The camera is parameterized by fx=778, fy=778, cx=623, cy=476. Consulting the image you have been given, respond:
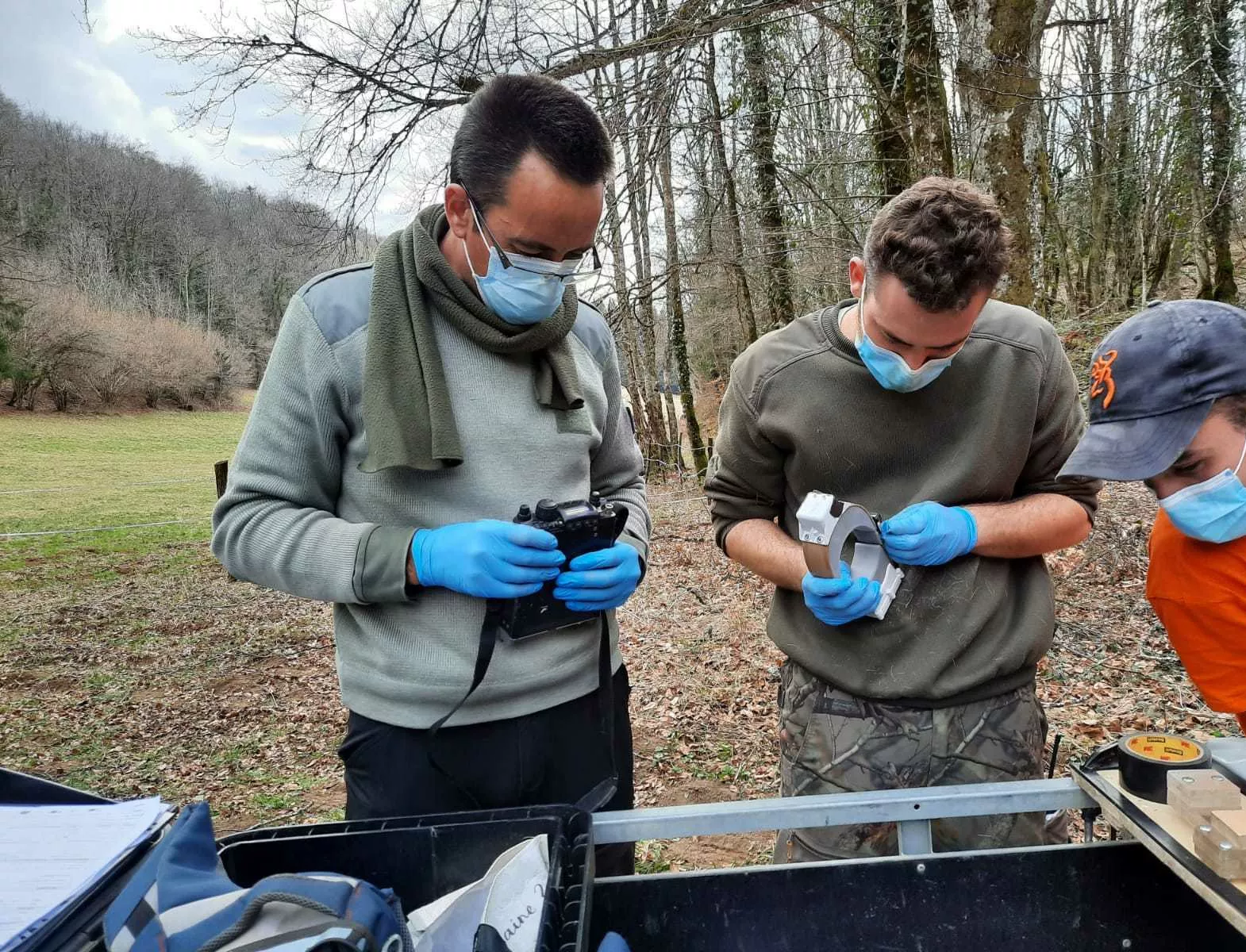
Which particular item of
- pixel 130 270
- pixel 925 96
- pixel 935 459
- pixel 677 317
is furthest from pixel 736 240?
pixel 130 270

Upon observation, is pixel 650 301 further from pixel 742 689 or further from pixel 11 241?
pixel 11 241

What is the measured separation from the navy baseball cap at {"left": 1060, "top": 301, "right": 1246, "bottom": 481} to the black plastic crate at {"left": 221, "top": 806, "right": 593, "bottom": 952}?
122cm

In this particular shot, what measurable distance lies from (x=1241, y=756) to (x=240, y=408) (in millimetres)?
42232

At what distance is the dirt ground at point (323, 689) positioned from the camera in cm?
430

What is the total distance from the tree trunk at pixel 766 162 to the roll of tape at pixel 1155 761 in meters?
8.98

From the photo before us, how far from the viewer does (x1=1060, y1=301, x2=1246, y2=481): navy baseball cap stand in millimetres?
1486

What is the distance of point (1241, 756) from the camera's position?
1.24 meters

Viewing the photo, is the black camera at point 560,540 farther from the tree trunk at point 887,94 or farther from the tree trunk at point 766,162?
the tree trunk at point 766,162

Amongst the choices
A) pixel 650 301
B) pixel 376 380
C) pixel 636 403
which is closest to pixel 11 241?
pixel 636 403

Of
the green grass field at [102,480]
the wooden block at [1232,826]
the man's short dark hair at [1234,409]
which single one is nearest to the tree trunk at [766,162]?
the man's short dark hair at [1234,409]

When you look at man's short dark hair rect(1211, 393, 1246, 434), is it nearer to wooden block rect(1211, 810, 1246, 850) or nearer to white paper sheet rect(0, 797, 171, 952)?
wooden block rect(1211, 810, 1246, 850)

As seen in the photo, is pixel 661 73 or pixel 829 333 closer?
pixel 829 333

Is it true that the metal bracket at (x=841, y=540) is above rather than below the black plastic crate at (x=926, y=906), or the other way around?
above

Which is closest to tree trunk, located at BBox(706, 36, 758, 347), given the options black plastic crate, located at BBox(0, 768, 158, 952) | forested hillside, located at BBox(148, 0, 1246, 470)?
forested hillside, located at BBox(148, 0, 1246, 470)
